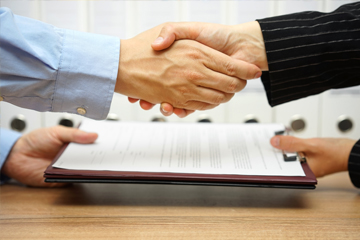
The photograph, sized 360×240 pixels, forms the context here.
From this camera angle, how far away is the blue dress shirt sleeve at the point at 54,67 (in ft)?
1.89

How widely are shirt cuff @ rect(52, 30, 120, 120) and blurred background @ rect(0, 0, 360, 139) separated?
32cm

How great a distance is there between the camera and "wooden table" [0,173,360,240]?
20.7 inches

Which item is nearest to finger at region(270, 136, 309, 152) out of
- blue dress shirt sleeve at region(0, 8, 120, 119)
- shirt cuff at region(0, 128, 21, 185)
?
blue dress shirt sleeve at region(0, 8, 120, 119)

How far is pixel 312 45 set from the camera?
0.66 metres

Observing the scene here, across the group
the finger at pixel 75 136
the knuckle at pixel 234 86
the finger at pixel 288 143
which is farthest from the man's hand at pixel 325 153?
the finger at pixel 75 136

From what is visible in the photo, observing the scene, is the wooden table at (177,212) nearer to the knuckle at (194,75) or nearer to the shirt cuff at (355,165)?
the shirt cuff at (355,165)

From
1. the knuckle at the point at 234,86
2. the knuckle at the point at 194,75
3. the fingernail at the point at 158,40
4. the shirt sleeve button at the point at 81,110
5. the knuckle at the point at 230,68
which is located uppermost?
the fingernail at the point at 158,40

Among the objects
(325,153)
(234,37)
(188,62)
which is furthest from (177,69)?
(325,153)

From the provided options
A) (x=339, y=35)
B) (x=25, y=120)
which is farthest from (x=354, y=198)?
(x=25, y=120)

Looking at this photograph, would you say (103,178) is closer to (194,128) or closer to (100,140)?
(100,140)

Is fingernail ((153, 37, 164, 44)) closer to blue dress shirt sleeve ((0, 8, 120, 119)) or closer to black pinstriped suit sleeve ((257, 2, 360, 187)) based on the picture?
blue dress shirt sleeve ((0, 8, 120, 119))

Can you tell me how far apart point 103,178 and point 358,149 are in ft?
1.56

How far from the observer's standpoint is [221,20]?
94 centimetres

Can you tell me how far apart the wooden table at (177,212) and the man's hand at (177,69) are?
0.62 ft
